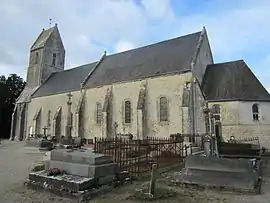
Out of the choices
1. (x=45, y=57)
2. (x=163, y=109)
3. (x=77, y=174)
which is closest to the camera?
(x=77, y=174)

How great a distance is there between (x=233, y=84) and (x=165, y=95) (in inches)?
255

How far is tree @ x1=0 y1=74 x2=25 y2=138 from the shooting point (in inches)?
1747

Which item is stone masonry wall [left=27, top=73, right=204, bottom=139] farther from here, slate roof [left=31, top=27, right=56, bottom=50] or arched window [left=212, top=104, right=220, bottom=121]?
slate roof [left=31, top=27, right=56, bottom=50]

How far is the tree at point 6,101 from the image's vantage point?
44375 mm

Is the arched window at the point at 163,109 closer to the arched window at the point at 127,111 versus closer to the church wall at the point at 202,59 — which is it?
the arched window at the point at 127,111

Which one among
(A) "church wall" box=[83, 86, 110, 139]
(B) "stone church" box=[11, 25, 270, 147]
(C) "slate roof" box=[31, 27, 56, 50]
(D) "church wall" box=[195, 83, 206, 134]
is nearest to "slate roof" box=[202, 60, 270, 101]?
(B) "stone church" box=[11, 25, 270, 147]

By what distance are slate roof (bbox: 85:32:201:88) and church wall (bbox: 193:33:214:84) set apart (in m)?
0.81

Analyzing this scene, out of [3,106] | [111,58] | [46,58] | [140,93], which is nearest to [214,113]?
[140,93]

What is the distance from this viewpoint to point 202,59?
74.9 ft

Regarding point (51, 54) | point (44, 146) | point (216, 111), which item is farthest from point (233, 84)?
point (51, 54)

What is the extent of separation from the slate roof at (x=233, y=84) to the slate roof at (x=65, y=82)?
46.5 ft

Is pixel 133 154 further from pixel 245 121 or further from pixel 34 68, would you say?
pixel 34 68

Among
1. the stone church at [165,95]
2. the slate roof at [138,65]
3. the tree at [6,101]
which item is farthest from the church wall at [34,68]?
the tree at [6,101]

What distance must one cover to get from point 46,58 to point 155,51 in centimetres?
1951
